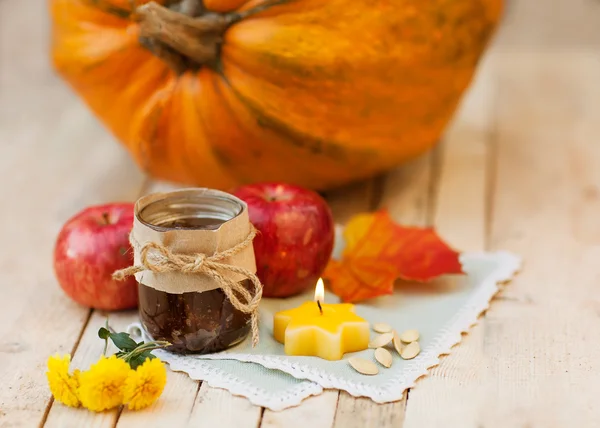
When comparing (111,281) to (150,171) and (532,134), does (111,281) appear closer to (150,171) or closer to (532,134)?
(150,171)

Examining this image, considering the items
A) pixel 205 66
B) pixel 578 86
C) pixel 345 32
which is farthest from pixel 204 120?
pixel 578 86

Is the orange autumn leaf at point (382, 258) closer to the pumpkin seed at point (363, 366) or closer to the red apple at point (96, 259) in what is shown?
the pumpkin seed at point (363, 366)

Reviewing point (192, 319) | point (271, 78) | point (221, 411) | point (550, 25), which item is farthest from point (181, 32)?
point (550, 25)

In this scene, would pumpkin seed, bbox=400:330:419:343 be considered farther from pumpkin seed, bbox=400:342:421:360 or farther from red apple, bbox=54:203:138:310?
red apple, bbox=54:203:138:310

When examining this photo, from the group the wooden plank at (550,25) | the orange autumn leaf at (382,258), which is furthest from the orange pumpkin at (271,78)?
the wooden plank at (550,25)

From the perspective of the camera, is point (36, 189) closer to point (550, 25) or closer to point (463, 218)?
point (463, 218)
